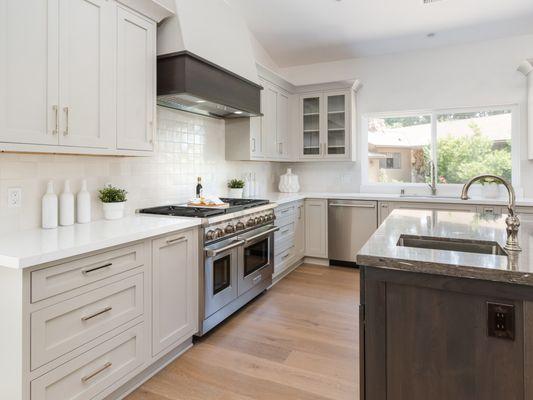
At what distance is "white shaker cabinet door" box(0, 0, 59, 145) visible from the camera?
1608 mm

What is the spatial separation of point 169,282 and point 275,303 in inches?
54.9

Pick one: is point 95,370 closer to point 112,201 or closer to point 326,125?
point 112,201

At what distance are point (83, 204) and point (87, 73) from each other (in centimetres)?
80

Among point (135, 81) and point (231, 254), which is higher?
point (135, 81)

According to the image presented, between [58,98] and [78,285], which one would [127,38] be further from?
[78,285]

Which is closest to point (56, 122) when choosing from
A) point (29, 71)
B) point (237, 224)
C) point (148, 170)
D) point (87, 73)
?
point (29, 71)

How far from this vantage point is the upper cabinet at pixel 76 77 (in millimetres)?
1647

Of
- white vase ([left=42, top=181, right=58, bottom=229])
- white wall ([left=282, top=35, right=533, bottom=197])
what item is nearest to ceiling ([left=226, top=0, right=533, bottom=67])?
white wall ([left=282, top=35, right=533, bottom=197])

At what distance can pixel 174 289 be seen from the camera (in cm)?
229

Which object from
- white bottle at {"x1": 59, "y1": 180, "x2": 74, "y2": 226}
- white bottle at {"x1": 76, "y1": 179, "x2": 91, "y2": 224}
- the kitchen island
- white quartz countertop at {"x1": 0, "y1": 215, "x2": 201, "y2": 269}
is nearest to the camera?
the kitchen island

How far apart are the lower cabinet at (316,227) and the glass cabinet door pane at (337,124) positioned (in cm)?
76

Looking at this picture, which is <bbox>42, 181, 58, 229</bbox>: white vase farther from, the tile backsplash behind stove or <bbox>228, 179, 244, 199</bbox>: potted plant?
<bbox>228, 179, 244, 199</bbox>: potted plant

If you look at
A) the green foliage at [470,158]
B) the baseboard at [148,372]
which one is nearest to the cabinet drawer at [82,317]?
the baseboard at [148,372]

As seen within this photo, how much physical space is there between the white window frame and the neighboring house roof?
0.07 m
